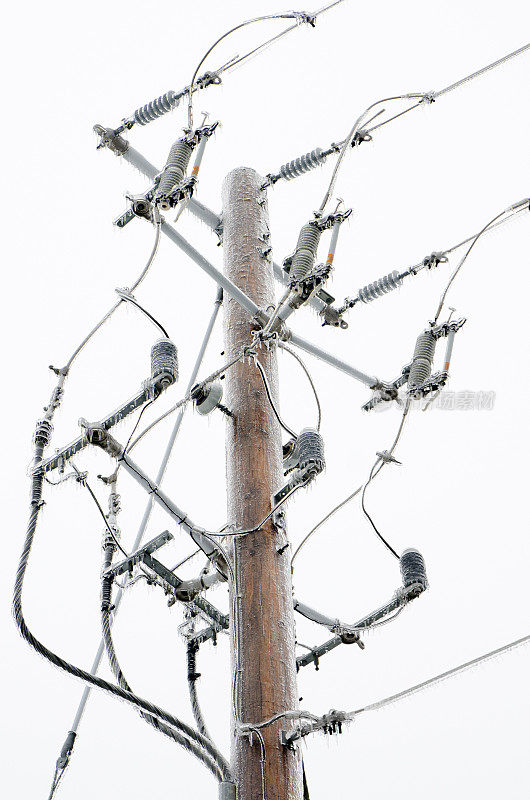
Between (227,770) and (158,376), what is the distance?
188cm

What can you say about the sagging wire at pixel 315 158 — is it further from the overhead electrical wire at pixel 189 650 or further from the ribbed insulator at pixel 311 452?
the ribbed insulator at pixel 311 452

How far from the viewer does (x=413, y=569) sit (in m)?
5.04

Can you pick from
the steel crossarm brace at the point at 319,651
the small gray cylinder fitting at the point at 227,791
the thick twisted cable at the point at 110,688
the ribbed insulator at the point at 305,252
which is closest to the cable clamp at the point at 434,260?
the ribbed insulator at the point at 305,252

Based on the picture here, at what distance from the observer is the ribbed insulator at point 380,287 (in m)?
6.73

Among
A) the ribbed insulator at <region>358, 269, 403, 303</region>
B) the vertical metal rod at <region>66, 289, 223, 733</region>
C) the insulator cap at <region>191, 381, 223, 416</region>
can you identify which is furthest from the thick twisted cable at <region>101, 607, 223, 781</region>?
the ribbed insulator at <region>358, 269, 403, 303</region>

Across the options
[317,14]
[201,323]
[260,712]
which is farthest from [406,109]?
[201,323]

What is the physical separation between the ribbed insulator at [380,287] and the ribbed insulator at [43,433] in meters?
2.73

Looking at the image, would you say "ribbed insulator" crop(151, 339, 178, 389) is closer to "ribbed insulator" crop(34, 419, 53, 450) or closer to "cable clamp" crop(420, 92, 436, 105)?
"ribbed insulator" crop(34, 419, 53, 450)

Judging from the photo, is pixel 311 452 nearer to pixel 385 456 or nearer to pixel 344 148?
pixel 385 456

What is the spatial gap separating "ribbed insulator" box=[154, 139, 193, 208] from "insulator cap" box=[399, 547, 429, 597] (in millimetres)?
2397

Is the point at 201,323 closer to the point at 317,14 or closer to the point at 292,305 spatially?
the point at 317,14

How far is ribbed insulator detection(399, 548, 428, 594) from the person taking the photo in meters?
5.01

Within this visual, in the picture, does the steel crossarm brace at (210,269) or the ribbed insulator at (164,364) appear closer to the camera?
the ribbed insulator at (164,364)

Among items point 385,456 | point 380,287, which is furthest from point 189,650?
point 380,287
